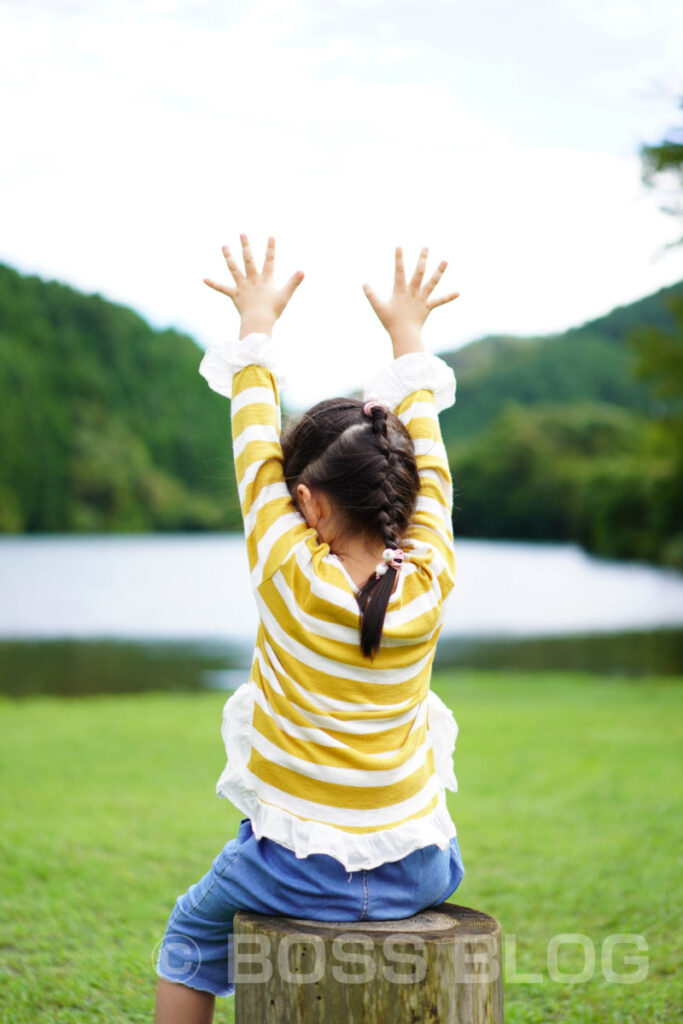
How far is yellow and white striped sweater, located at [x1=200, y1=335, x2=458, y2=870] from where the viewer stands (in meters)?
1.77

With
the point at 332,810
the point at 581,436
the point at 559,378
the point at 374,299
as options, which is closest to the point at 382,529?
the point at 332,810

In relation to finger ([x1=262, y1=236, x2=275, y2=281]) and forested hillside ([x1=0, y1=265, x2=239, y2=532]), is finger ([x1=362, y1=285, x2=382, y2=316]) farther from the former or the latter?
forested hillside ([x1=0, y1=265, x2=239, y2=532])

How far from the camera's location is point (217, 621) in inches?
755

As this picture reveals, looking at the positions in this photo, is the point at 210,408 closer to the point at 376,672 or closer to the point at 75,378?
the point at 75,378

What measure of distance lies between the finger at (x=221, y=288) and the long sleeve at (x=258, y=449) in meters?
0.17

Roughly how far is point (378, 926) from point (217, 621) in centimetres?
1759

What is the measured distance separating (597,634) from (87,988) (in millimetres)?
15064

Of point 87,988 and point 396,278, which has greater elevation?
point 396,278

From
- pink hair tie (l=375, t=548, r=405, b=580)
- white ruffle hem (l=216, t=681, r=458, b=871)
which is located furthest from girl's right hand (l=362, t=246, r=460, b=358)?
white ruffle hem (l=216, t=681, r=458, b=871)

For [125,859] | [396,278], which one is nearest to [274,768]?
[396,278]

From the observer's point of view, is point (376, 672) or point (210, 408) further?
point (210, 408)

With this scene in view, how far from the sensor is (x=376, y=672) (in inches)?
70.6

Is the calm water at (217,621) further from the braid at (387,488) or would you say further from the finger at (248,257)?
the braid at (387,488)

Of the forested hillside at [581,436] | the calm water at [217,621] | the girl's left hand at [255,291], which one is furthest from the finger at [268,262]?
the forested hillside at [581,436]
